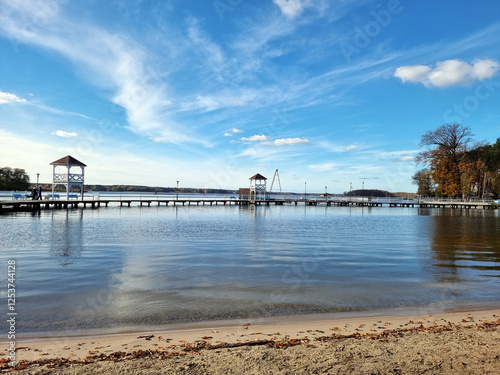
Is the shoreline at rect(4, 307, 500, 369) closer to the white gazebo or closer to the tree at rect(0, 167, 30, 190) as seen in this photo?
the white gazebo

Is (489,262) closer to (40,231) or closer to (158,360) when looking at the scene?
(158,360)

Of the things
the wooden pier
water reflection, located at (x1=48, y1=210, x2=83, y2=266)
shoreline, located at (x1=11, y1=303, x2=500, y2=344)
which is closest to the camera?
shoreline, located at (x1=11, y1=303, x2=500, y2=344)

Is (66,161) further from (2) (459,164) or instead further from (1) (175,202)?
(2) (459,164)

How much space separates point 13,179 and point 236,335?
9690 centimetres

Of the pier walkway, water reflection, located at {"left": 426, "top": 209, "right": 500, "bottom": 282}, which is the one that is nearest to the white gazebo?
the pier walkway

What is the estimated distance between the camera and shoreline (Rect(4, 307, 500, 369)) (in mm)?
4391

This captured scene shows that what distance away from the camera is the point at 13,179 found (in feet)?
269

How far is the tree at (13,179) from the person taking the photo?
263 ft

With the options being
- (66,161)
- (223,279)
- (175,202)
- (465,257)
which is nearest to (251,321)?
(223,279)

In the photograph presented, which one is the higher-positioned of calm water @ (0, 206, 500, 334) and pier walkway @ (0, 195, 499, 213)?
pier walkway @ (0, 195, 499, 213)

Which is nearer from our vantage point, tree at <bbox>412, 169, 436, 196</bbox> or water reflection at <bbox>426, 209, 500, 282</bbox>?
water reflection at <bbox>426, 209, 500, 282</bbox>

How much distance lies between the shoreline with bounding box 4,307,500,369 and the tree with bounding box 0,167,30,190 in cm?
9394

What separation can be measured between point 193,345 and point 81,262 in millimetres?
7666

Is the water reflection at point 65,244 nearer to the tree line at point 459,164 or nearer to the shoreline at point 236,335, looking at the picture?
the shoreline at point 236,335
